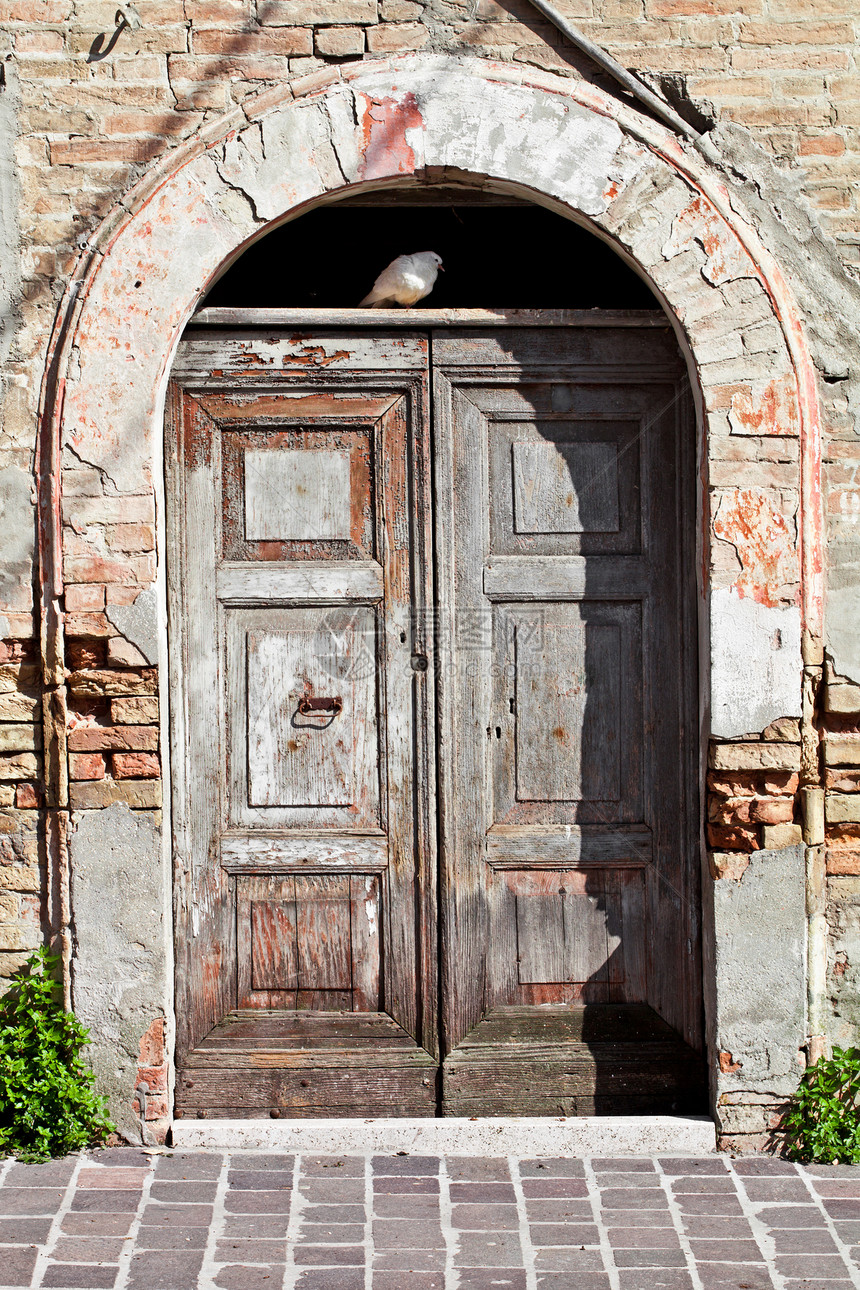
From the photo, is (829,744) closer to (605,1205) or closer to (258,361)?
(605,1205)

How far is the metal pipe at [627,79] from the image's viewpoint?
322 cm

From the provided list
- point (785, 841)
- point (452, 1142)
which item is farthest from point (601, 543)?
point (452, 1142)

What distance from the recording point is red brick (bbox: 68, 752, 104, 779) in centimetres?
323

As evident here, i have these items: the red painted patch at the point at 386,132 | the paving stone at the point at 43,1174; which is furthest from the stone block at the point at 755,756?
the paving stone at the point at 43,1174

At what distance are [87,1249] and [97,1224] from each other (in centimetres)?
11

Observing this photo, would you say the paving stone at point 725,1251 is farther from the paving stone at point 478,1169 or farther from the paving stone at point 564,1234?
the paving stone at point 478,1169

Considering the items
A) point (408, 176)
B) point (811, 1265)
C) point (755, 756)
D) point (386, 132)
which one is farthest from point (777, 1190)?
point (386, 132)

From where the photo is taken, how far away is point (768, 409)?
3213 mm

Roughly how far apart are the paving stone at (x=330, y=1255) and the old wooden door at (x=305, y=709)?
731 millimetres

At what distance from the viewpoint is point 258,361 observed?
11.2 feet

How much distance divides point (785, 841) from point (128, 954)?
6.70ft

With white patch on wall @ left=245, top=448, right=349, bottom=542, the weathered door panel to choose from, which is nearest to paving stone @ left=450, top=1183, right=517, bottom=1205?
the weathered door panel

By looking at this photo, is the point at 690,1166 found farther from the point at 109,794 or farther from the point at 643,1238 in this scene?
the point at 109,794

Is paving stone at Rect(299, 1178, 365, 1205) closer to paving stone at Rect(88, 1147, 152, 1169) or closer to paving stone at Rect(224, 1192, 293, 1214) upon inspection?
paving stone at Rect(224, 1192, 293, 1214)
